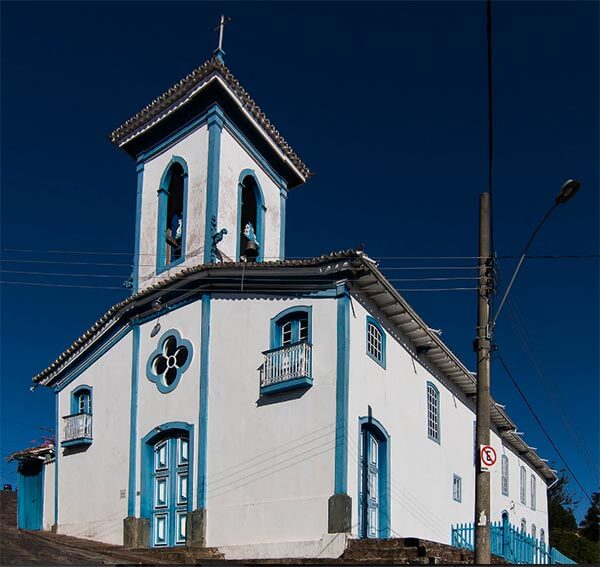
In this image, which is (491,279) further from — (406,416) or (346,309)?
(406,416)

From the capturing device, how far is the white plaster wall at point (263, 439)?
15.8 m

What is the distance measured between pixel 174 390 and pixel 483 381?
28.6 feet

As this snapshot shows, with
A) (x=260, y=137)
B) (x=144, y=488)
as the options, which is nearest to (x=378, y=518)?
(x=144, y=488)

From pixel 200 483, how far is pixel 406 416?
5.07 metres

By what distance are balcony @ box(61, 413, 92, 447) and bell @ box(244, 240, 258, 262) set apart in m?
5.69

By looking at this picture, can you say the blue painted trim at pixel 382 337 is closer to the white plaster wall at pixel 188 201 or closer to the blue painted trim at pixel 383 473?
the blue painted trim at pixel 383 473

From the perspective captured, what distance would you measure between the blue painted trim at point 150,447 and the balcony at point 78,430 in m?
2.25

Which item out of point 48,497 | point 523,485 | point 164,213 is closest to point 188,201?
point 164,213

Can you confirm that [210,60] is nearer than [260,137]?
Yes

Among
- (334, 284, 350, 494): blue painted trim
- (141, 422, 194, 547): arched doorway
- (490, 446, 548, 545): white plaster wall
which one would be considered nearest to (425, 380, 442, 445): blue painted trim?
(334, 284, 350, 494): blue painted trim

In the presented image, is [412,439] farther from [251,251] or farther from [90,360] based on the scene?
[90,360]

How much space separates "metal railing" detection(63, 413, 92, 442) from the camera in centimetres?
2050

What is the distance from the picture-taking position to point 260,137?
22.2m

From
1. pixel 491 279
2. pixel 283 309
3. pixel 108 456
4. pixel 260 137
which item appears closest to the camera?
pixel 491 279
